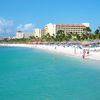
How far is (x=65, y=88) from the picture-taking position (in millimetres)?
19219

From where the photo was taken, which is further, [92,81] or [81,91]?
[92,81]

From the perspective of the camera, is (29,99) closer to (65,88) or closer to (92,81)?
(65,88)

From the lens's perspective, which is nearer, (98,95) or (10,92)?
(98,95)

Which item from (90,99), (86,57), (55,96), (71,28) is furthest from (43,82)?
(71,28)

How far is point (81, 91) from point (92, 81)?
3.92m

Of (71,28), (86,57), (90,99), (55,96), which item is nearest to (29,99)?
(55,96)

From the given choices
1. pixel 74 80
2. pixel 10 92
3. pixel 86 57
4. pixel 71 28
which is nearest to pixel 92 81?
pixel 74 80

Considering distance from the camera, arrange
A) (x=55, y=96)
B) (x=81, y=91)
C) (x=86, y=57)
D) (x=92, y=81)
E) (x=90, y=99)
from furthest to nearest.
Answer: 1. (x=86, y=57)
2. (x=92, y=81)
3. (x=81, y=91)
4. (x=55, y=96)
5. (x=90, y=99)

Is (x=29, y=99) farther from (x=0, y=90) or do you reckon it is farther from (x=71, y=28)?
(x=71, y=28)

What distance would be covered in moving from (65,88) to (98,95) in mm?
2962

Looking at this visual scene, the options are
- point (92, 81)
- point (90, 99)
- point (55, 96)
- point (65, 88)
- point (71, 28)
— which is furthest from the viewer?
point (71, 28)

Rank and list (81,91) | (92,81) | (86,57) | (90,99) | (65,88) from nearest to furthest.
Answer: (90,99) < (81,91) < (65,88) < (92,81) < (86,57)

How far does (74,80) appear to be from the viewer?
22609mm

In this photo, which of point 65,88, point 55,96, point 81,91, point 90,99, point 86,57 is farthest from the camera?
point 86,57
